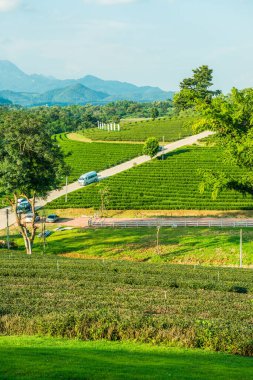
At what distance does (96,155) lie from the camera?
306 ft

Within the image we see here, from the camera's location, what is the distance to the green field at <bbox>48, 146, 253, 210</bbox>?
6169 centimetres

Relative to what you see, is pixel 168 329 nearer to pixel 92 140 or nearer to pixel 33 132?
pixel 33 132

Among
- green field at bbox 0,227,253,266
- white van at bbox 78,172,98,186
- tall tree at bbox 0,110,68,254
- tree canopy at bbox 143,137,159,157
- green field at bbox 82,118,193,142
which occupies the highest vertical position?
green field at bbox 82,118,193,142

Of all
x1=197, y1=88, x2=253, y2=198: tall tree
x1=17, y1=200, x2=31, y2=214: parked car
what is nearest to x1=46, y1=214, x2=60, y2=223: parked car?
x1=17, y1=200, x2=31, y2=214: parked car

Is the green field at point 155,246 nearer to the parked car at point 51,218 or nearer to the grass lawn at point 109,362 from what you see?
the parked car at point 51,218

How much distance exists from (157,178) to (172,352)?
5716 cm

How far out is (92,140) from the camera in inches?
4446

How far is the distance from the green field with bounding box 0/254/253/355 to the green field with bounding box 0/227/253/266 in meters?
10.7

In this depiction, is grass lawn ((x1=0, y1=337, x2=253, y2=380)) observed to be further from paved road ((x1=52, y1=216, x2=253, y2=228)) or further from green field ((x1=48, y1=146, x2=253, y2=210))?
green field ((x1=48, y1=146, x2=253, y2=210))

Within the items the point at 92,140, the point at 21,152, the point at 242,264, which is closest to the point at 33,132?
the point at 21,152

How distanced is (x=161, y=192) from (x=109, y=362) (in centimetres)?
5350

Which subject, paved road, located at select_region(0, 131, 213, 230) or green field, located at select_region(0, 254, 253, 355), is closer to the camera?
green field, located at select_region(0, 254, 253, 355)

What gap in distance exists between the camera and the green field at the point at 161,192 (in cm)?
6169

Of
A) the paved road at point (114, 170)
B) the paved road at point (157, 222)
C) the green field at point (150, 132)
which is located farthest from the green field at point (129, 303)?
the green field at point (150, 132)
